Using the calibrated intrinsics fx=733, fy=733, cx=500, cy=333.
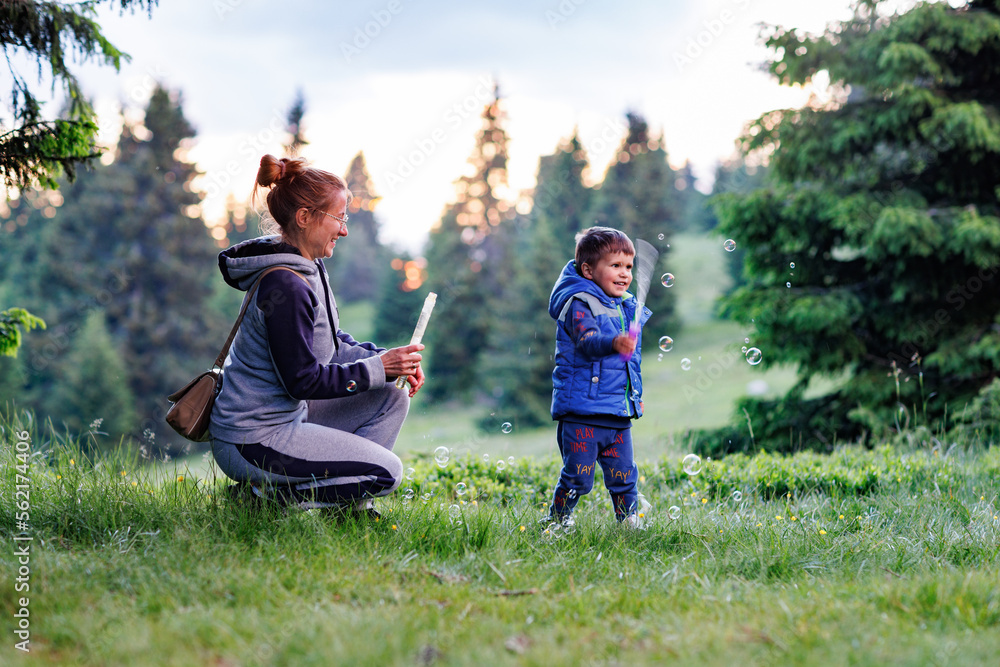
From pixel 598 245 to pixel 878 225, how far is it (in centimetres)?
492

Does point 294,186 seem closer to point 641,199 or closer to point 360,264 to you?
point 641,199

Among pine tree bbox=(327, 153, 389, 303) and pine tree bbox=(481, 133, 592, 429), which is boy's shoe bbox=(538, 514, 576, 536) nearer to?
pine tree bbox=(481, 133, 592, 429)

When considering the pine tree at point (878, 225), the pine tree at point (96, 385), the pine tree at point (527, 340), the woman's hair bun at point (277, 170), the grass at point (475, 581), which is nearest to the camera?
the grass at point (475, 581)

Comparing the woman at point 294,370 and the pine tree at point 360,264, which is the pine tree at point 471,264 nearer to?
the pine tree at point 360,264

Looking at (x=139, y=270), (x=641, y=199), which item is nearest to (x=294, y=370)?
(x=139, y=270)

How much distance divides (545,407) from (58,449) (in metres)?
24.1

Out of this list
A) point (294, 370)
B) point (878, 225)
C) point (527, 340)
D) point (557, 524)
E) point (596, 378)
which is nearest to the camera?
point (294, 370)

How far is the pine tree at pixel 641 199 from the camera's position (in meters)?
34.7

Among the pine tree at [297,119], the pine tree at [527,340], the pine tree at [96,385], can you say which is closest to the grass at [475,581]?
the pine tree at [527,340]

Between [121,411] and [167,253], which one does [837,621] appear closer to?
[121,411]

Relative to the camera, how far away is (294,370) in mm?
3215

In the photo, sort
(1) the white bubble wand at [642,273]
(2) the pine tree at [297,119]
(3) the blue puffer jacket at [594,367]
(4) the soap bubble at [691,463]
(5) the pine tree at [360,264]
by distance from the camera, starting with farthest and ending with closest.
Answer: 1. (5) the pine tree at [360,264]
2. (2) the pine tree at [297,119]
3. (4) the soap bubble at [691,463]
4. (3) the blue puffer jacket at [594,367]
5. (1) the white bubble wand at [642,273]

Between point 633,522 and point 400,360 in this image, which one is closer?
point 400,360

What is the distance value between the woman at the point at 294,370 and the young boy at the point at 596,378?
2.84ft
